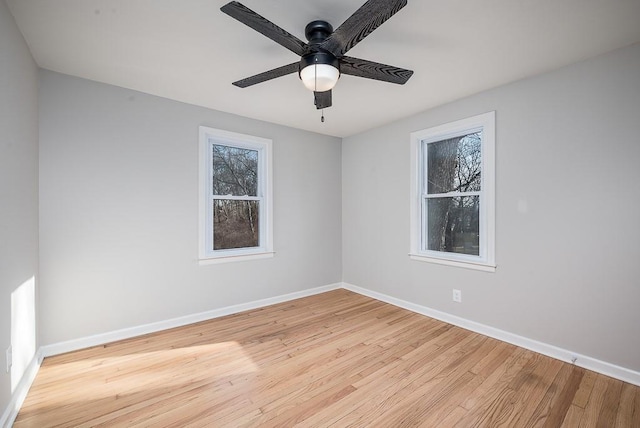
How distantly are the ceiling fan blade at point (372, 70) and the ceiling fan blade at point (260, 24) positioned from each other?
0.30m

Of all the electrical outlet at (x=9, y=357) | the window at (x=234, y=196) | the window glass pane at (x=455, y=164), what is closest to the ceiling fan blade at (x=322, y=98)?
the window at (x=234, y=196)

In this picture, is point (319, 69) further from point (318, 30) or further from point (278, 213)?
point (278, 213)

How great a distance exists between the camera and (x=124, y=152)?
2818 millimetres

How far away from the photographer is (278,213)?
155 inches

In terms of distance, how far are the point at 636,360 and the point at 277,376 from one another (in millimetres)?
2674

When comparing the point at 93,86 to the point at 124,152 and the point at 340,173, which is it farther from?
the point at 340,173

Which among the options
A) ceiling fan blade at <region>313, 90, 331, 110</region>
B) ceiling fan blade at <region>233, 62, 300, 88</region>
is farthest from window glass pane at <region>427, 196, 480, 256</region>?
ceiling fan blade at <region>233, 62, 300, 88</region>

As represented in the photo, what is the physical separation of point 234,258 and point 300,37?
8.37ft

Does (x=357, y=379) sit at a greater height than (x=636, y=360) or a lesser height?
lesser

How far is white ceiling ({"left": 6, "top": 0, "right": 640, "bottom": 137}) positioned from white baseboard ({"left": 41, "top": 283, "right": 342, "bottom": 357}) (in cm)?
244

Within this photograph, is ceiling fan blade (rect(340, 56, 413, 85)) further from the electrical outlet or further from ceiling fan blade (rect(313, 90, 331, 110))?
the electrical outlet

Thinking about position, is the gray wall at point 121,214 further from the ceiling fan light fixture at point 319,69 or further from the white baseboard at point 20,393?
the ceiling fan light fixture at point 319,69

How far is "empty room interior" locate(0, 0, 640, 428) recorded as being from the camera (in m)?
Answer: 1.79

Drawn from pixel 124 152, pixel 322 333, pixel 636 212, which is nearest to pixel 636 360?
pixel 636 212
